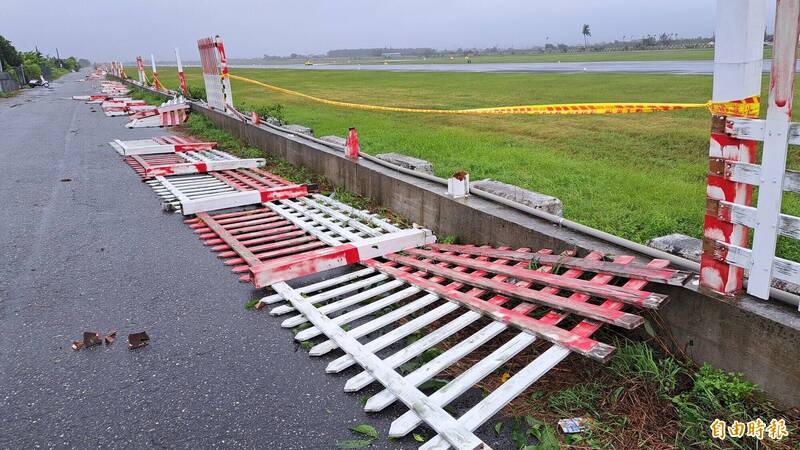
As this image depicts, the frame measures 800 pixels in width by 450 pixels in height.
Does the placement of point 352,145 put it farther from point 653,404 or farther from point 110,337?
point 653,404

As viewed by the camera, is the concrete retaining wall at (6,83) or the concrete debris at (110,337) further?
the concrete retaining wall at (6,83)

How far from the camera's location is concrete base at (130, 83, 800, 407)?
2.73 meters

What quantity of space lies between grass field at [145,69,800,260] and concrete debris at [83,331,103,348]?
401 centimetres

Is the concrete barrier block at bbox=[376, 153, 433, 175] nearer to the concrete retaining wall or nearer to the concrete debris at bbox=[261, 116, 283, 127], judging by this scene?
the concrete debris at bbox=[261, 116, 283, 127]

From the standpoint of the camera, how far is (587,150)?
8391 millimetres

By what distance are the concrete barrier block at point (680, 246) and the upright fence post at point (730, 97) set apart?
0.55 metres

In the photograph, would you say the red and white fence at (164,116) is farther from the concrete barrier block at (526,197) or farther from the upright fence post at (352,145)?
the concrete barrier block at (526,197)

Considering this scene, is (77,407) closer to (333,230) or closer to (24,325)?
(24,325)

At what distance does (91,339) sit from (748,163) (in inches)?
164

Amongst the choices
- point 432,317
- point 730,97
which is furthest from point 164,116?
point 730,97

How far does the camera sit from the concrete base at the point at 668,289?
108 inches

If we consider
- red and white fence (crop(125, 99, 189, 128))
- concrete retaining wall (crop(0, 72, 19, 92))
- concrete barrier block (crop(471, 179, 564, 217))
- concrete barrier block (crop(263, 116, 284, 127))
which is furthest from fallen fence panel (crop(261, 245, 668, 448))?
concrete retaining wall (crop(0, 72, 19, 92))

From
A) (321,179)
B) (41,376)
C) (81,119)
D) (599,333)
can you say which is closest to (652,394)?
(599,333)

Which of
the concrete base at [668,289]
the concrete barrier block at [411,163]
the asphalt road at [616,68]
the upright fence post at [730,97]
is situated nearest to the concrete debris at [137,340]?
the concrete base at [668,289]
